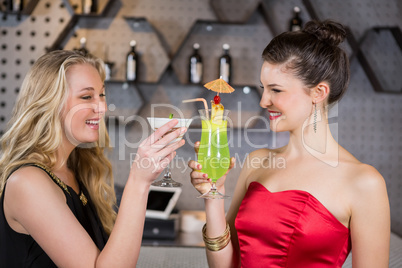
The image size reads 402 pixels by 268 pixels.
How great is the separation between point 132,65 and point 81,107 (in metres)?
2.20

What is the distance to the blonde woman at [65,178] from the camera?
142 centimetres

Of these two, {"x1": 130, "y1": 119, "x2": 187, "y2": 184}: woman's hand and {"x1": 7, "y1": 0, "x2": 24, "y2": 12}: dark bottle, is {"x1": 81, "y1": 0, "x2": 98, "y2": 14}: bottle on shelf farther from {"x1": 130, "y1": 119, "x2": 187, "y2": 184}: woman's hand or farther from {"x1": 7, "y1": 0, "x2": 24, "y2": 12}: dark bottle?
{"x1": 130, "y1": 119, "x2": 187, "y2": 184}: woman's hand

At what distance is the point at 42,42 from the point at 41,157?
8.59 feet

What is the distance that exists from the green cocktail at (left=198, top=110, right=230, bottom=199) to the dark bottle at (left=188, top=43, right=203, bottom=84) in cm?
212

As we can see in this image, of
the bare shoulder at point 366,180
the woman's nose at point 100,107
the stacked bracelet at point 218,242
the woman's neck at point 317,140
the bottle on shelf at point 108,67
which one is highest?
the bottle on shelf at point 108,67

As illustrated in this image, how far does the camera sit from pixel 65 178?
183 cm

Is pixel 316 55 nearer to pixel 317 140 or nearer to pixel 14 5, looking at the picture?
pixel 317 140

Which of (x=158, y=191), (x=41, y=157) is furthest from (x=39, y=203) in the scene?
(x=158, y=191)

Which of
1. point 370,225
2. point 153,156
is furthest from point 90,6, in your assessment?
point 370,225

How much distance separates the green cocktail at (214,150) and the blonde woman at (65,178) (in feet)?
0.91

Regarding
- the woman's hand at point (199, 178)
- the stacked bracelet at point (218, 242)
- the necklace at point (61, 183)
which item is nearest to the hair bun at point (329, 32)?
the woman's hand at point (199, 178)

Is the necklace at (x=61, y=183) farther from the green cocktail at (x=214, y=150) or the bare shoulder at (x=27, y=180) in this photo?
the green cocktail at (x=214, y=150)

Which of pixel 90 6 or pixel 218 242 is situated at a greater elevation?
pixel 90 6

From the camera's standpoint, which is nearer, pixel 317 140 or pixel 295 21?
pixel 317 140
